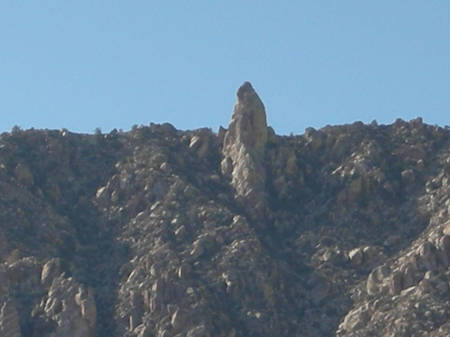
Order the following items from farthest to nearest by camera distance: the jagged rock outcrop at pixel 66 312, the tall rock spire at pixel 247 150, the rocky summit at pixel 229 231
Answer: the tall rock spire at pixel 247 150
the rocky summit at pixel 229 231
the jagged rock outcrop at pixel 66 312

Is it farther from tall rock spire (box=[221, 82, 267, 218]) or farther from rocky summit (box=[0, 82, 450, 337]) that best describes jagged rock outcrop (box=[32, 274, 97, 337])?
tall rock spire (box=[221, 82, 267, 218])

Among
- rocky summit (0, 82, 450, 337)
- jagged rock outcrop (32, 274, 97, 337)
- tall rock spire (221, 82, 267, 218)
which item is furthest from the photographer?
tall rock spire (221, 82, 267, 218)

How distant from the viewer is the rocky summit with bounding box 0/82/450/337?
10912 cm

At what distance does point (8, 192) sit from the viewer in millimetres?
121250

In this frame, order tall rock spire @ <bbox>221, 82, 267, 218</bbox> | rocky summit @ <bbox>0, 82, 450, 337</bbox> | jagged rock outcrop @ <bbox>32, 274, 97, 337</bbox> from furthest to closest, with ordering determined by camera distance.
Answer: tall rock spire @ <bbox>221, 82, 267, 218</bbox>, rocky summit @ <bbox>0, 82, 450, 337</bbox>, jagged rock outcrop @ <bbox>32, 274, 97, 337</bbox>

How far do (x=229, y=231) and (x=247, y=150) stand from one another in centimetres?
841

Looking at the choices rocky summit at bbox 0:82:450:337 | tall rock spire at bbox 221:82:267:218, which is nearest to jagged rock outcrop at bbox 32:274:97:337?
rocky summit at bbox 0:82:450:337

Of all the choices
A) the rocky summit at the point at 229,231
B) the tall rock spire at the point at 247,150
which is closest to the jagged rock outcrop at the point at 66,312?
Result: the rocky summit at the point at 229,231

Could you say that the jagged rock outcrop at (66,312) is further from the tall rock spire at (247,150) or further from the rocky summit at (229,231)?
the tall rock spire at (247,150)

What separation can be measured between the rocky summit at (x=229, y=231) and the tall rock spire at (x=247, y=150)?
85mm

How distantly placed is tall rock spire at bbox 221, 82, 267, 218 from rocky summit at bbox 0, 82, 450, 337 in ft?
0.28

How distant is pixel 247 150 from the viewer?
123750 millimetres

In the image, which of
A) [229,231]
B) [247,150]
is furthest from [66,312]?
[247,150]

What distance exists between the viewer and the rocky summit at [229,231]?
109125 mm
